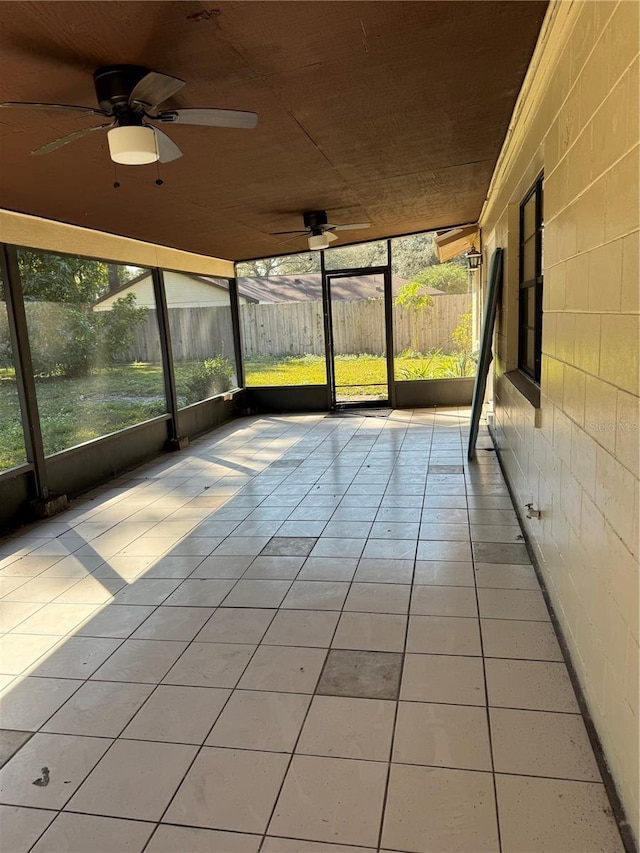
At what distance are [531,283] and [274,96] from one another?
1994mm

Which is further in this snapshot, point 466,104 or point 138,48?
point 466,104

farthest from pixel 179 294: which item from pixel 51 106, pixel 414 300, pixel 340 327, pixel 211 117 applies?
pixel 51 106

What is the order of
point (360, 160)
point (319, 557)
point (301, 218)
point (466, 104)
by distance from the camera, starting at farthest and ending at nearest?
point (301, 218) → point (360, 160) → point (319, 557) → point (466, 104)

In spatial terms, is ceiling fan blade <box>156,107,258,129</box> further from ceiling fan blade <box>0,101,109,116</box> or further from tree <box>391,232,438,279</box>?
tree <box>391,232,438,279</box>

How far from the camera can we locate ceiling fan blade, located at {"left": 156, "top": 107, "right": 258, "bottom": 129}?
233 centimetres

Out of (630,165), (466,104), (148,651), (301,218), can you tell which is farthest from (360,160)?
(148,651)

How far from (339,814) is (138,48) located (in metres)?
2.56

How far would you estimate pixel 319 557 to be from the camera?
3.36 meters

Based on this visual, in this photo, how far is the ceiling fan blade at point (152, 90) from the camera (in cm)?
206

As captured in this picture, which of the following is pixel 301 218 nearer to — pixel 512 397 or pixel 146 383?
pixel 146 383

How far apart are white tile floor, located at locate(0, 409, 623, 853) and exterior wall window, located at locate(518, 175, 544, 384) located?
1.08 meters

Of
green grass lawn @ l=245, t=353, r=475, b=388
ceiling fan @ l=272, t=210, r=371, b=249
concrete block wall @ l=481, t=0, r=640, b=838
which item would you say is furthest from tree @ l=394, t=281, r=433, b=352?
concrete block wall @ l=481, t=0, r=640, b=838

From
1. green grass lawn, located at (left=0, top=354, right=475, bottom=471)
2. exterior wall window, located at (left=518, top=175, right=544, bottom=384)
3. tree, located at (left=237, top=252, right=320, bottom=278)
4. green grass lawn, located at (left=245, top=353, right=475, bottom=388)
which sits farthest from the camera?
green grass lawn, located at (left=245, top=353, right=475, bottom=388)

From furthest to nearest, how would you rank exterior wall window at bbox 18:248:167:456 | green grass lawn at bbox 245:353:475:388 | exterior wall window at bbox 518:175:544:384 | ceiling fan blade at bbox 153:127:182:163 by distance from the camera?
green grass lawn at bbox 245:353:475:388
exterior wall window at bbox 18:248:167:456
exterior wall window at bbox 518:175:544:384
ceiling fan blade at bbox 153:127:182:163
